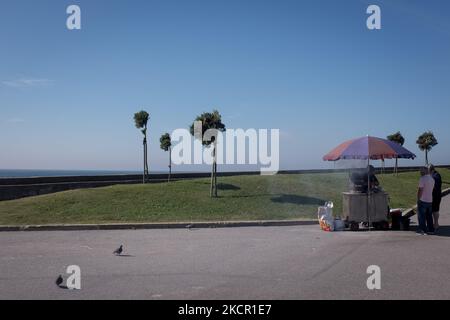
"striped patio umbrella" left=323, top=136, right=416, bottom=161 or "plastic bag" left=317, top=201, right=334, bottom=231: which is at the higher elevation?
"striped patio umbrella" left=323, top=136, right=416, bottom=161

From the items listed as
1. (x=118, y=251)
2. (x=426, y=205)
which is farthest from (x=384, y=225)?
(x=118, y=251)

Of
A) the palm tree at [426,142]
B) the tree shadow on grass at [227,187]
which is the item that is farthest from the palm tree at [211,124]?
the palm tree at [426,142]

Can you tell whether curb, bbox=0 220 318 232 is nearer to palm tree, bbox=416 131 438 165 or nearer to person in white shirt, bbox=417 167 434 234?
person in white shirt, bbox=417 167 434 234

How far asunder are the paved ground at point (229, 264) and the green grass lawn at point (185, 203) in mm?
2671

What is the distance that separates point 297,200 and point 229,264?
391 inches

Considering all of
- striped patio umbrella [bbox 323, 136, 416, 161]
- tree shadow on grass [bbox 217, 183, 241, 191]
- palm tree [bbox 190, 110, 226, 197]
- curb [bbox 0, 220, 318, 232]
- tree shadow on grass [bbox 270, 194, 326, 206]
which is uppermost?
palm tree [bbox 190, 110, 226, 197]

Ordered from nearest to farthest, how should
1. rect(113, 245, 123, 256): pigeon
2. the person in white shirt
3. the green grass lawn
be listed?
1. rect(113, 245, 123, 256): pigeon
2. the person in white shirt
3. the green grass lawn

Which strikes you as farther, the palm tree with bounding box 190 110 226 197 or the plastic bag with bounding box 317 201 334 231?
the palm tree with bounding box 190 110 226 197

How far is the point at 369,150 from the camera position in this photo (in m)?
12.2

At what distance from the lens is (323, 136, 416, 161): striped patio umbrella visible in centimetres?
1221

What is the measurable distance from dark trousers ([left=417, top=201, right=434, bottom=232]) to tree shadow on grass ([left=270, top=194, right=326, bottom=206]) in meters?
5.78

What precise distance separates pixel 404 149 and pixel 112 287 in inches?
360

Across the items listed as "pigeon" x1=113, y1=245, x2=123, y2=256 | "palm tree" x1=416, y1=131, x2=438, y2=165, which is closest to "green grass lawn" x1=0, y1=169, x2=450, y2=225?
"pigeon" x1=113, y1=245, x2=123, y2=256

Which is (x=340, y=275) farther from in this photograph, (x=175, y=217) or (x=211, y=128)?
(x=211, y=128)
